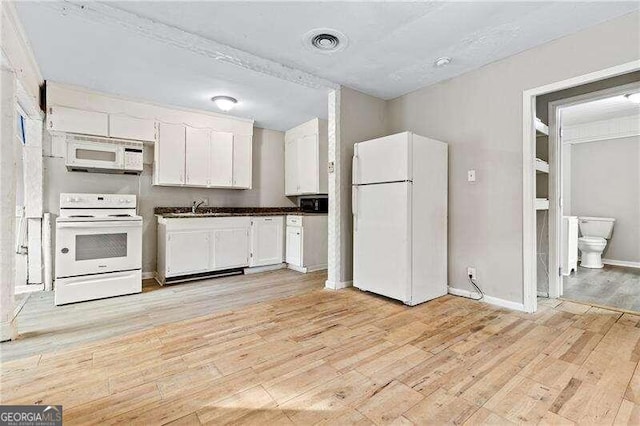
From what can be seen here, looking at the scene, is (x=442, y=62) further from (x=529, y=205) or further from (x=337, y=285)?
(x=337, y=285)

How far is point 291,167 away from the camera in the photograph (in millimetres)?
5105

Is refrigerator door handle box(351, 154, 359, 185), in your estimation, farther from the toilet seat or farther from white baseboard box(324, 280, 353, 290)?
the toilet seat

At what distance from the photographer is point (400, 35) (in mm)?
2385

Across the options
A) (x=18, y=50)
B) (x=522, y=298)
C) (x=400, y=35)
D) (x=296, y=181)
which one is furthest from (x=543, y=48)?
(x=18, y=50)

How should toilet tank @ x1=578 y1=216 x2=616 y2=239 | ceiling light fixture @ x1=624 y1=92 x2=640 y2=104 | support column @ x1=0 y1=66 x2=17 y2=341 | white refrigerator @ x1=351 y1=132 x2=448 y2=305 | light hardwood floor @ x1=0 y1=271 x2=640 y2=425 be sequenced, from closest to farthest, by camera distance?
light hardwood floor @ x1=0 y1=271 x2=640 y2=425
support column @ x1=0 y1=66 x2=17 y2=341
white refrigerator @ x1=351 y1=132 x2=448 y2=305
ceiling light fixture @ x1=624 y1=92 x2=640 y2=104
toilet tank @ x1=578 y1=216 x2=616 y2=239

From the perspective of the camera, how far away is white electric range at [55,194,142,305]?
2.83m

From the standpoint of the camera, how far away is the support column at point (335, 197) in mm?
3350

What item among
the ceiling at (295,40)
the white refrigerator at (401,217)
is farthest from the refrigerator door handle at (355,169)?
the ceiling at (295,40)

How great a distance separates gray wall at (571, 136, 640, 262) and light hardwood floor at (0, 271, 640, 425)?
9.80 feet

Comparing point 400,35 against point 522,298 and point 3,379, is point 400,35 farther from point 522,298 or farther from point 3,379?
point 3,379

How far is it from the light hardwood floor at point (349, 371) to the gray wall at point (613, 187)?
9.80 feet

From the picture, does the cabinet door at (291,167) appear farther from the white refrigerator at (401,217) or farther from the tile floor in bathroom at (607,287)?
the tile floor in bathroom at (607,287)

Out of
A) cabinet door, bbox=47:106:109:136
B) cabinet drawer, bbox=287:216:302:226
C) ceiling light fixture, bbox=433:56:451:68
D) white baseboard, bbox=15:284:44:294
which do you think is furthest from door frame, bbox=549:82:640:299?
white baseboard, bbox=15:284:44:294

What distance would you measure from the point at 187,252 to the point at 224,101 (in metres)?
1.97
